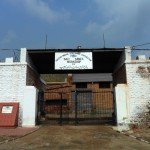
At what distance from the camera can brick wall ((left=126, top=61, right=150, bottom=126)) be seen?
16781 mm

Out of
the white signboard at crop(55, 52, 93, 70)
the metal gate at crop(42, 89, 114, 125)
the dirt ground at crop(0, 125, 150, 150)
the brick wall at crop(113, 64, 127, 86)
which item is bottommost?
the dirt ground at crop(0, 125, 150, 150)

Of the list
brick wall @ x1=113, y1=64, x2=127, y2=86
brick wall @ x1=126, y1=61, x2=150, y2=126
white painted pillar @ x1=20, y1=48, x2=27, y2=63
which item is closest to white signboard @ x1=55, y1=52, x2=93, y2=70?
white painted pillar @ x1=20, y1=48, x2=27, y2=63

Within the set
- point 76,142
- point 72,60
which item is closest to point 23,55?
point 72,60

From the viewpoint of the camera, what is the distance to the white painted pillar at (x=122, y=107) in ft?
54.8

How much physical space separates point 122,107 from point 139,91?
142 centimetres

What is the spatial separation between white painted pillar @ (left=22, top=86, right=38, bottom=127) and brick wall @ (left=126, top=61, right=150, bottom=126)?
569cm

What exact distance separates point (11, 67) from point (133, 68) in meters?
7.53

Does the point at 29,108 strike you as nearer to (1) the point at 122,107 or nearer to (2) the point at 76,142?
(1) the point at 122,107

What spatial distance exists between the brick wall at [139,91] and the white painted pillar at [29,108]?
5.69 metres

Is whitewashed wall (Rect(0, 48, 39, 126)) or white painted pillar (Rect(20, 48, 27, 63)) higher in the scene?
white painted pillar (Rect(20, 48, 27, 63))

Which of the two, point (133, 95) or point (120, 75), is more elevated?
point (120, 75)

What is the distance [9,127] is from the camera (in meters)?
16.2

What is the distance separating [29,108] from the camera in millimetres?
17016

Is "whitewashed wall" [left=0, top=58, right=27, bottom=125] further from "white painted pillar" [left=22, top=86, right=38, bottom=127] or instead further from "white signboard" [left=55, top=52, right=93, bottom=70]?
"white signboard" [left=55, top=52, right=93, bottom=70]
